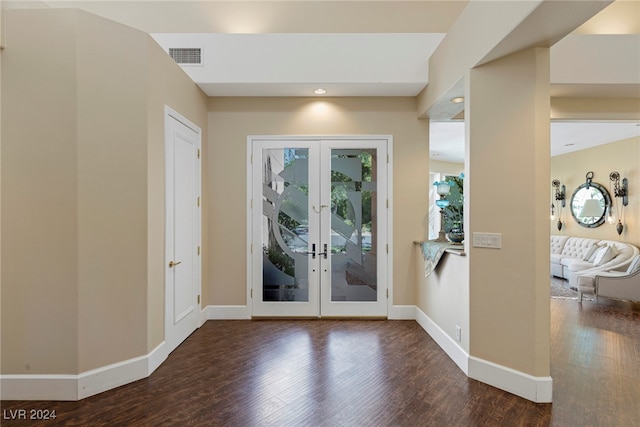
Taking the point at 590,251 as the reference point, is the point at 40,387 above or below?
below

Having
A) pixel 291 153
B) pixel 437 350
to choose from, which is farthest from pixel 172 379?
pixel 291 153

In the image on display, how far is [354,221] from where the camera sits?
13.2 ft

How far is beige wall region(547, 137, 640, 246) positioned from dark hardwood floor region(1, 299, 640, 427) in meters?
3.78

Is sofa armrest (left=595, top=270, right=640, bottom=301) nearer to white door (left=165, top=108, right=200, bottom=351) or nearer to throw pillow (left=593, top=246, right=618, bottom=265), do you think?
throw pillow (left=593, top=246, right=618, bottom=265)

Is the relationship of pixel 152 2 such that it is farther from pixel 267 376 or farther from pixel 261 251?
pixel 267 376

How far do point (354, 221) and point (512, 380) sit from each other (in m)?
2.27

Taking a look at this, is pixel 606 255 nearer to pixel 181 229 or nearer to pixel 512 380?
pixel 512 380

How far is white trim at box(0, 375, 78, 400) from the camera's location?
2.32 metres

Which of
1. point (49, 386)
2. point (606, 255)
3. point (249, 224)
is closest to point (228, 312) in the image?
point (249, 224)

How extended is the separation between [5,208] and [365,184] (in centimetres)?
341

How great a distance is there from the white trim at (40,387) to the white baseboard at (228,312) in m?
1.74

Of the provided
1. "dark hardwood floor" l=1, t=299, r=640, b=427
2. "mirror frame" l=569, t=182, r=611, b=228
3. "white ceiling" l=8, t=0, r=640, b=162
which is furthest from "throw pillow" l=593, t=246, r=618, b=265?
"white ceiling" l=8, t=0, r=640, b=162

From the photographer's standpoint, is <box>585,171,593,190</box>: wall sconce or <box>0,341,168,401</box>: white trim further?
<box>585,171,593,190</box>: wall sconce

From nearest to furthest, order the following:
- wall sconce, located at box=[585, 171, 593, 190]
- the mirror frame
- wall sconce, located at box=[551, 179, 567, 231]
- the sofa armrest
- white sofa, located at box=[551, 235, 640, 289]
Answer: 1. the sofa armrest
2. white sofa, located at box=[551, 235, 640, 289]
3. the mirror frame
4. wall sconce, located at box=[585, 171, 593, 190]
5. wall sconce, located at box=[551, 179, 567, 231]
